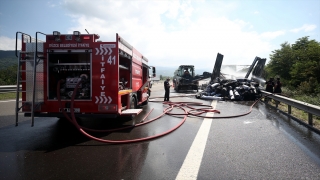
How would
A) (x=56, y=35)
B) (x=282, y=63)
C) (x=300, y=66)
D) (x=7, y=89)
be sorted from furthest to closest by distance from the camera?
(x=282, y=63) → (x=300, y=66) → (x=7, y=89) → (x=56, y=35)

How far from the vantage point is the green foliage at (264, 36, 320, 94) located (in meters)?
17.1

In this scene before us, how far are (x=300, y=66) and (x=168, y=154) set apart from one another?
69.5ft

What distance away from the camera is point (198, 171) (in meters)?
3.33

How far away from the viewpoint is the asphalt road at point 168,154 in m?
3.29

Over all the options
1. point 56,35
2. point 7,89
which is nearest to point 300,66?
point 56,35

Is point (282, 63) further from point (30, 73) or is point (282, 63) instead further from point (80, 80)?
point (30, 73)

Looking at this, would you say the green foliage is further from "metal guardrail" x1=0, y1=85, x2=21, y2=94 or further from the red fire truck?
"metal guardrail" x1=0, y1=85, x2=21, y2=94

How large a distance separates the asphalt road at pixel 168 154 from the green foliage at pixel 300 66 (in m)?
13.5

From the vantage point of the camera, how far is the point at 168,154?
13.5ft

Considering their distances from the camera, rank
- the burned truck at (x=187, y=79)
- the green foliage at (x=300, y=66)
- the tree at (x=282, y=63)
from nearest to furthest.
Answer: the green foliage at (x=300, y=66) < the burned truck at (x=187, y=79) < the tree at (x=282, y=63)

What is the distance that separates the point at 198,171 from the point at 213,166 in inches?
13.2

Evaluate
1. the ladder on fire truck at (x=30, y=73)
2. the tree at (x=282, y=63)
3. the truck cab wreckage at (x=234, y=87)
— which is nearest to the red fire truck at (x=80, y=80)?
the ladder on fire truck at (x=30, y=73)

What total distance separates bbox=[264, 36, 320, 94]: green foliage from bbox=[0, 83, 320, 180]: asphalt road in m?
13.5

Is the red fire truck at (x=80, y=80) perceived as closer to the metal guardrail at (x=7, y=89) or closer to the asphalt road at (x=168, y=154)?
the asphalt road at (x=168, y=154)
